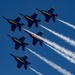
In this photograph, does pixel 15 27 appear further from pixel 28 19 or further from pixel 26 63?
pixel 26 63

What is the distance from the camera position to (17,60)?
549 feet

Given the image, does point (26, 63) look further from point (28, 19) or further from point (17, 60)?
point (28, 19)

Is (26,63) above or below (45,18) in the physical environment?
below

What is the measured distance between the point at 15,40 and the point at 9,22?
9243 mm

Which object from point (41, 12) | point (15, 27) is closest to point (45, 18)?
point (41, 12)

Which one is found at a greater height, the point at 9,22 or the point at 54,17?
the point at 54,17

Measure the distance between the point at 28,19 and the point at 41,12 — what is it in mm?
7220

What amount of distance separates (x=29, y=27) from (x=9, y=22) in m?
10.00

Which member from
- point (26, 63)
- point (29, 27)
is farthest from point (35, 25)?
point (26, 63)

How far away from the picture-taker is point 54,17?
16562 cm

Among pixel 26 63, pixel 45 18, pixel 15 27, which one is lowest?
pixel 26 63

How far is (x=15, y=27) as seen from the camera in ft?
556

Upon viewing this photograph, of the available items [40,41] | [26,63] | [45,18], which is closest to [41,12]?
[45,18]

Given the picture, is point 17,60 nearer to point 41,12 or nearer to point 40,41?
point 40,41
